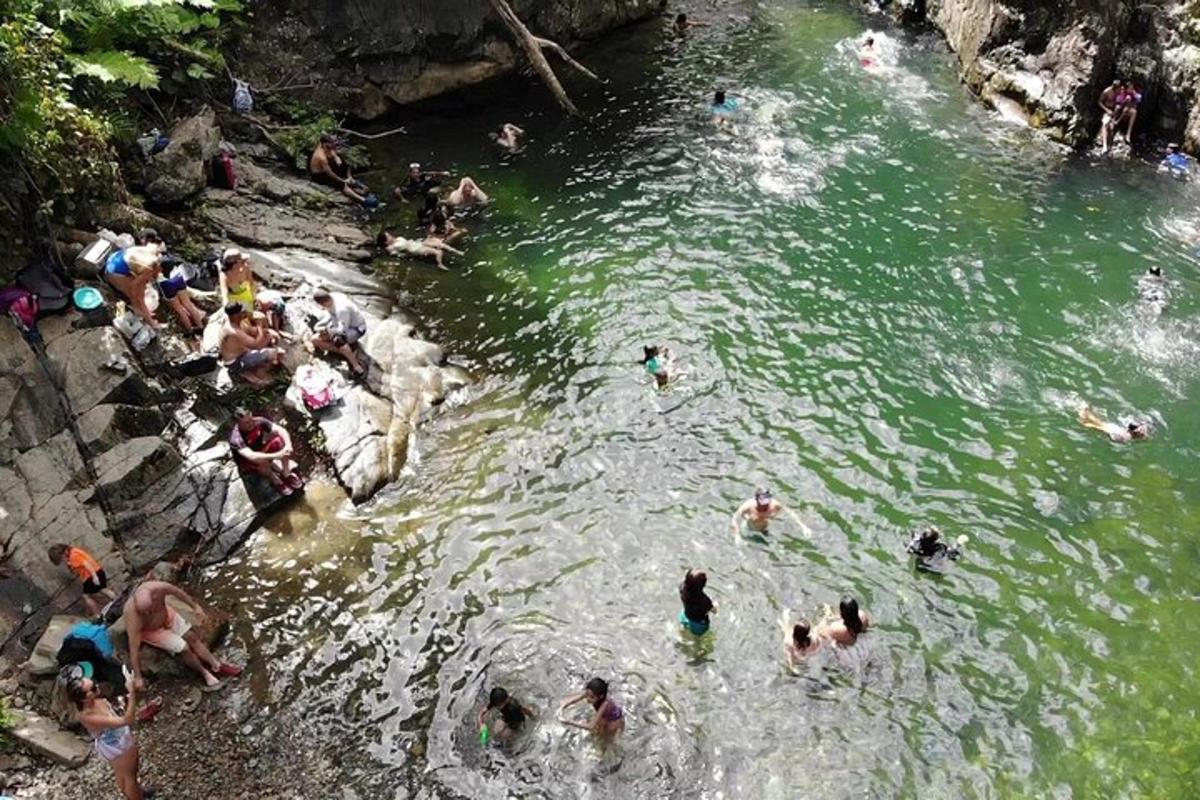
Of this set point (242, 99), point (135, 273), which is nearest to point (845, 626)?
point (135, 273)

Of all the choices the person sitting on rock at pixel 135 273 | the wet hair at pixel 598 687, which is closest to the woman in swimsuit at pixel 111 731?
the wet hair at pixel 598 687

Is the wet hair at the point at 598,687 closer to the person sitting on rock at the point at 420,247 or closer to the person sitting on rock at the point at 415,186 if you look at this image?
the person sitting on rock at the point at 420,247

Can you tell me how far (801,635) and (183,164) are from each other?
1821 cm

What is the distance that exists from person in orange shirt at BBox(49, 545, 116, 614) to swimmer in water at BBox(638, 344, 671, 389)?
34.2ft

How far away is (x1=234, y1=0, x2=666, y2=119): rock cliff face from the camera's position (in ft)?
86.1

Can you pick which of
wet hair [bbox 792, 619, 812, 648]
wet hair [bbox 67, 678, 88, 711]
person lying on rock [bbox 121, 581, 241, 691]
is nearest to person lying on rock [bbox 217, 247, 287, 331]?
person lying on rock [bbox 121, 581, 241, 691]

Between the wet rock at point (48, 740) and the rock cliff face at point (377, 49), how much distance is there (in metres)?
20.6

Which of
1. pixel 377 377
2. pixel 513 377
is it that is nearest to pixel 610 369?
pixel 513 377

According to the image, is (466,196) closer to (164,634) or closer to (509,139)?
(509,139)

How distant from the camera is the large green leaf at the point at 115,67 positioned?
58.0 ft

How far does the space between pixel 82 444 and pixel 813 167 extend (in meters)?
19.6

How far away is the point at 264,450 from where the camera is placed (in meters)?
14.8

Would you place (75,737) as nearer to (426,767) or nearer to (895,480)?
(426,767)

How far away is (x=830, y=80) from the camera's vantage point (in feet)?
94.4
